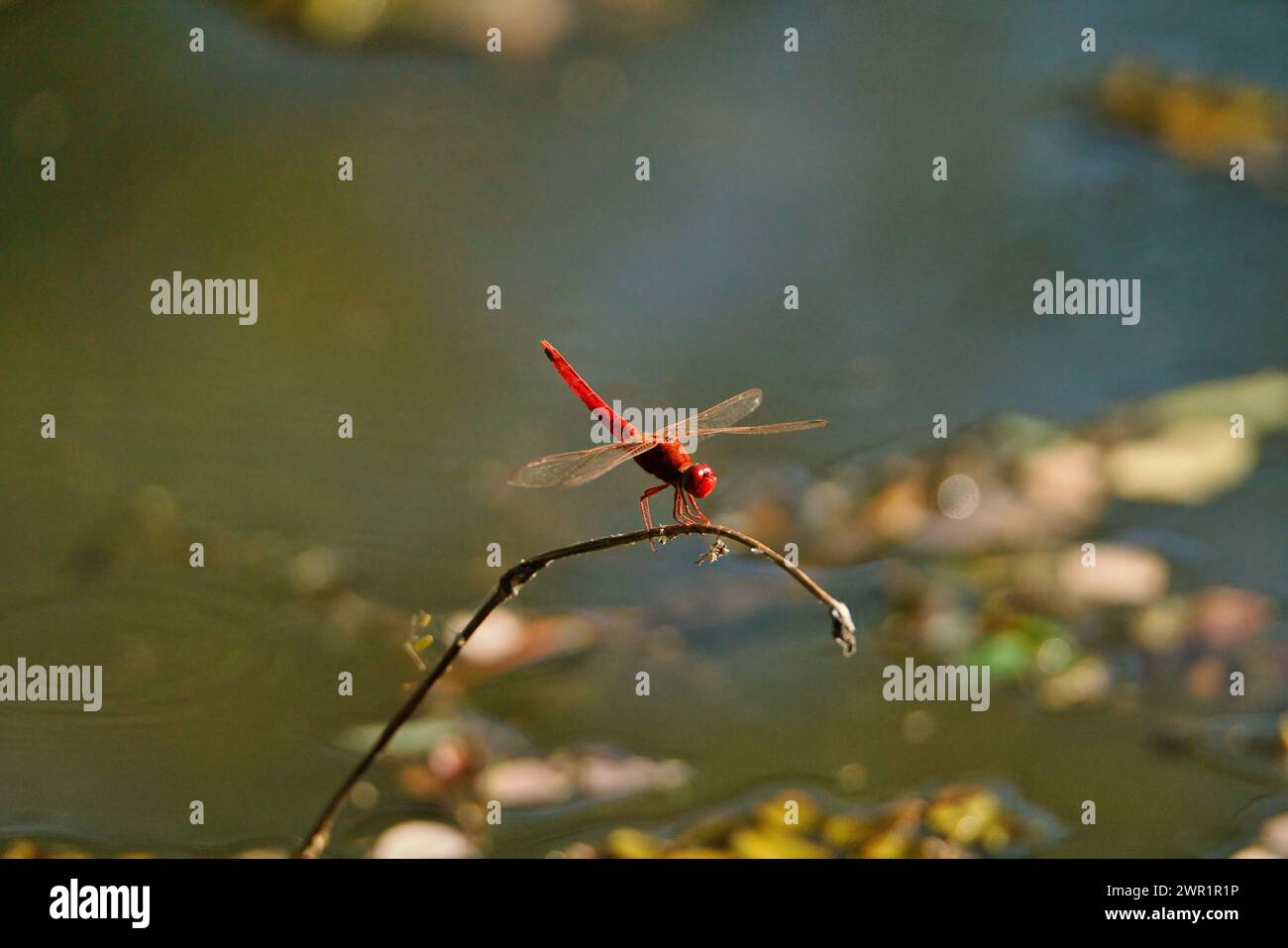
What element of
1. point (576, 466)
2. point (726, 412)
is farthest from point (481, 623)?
point (726, 412)

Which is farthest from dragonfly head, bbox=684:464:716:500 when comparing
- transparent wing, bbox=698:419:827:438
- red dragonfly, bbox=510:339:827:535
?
transparent wing, bbox=698:419:827:438

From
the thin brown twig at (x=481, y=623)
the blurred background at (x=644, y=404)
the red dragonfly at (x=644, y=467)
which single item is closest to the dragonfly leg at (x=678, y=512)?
the red dragonfly at (x=644, y=467)

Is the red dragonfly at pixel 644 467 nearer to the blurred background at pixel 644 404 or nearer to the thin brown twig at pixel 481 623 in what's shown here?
the thin brown twig at pixel 481 623

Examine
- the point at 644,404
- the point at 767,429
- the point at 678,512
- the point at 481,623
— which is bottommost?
the point at 481,623

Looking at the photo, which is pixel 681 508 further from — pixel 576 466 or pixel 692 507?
pixel 576 466

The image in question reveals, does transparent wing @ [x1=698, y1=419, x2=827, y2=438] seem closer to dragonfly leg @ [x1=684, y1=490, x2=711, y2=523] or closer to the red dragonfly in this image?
the red dragonfly

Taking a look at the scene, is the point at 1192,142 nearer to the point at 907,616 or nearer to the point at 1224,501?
the point at 1224,501

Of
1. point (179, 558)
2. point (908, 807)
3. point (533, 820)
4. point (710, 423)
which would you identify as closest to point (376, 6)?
point (179, 558)
